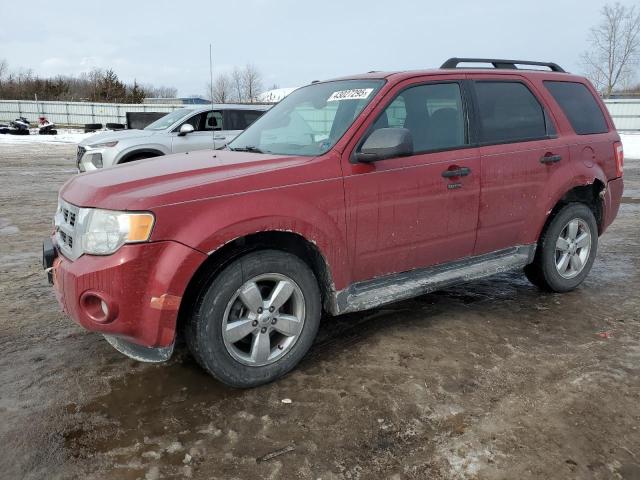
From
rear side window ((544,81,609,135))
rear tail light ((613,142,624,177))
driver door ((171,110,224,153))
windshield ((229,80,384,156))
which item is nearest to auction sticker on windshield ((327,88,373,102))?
windshield ((229,80,384,156))

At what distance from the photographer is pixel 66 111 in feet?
134

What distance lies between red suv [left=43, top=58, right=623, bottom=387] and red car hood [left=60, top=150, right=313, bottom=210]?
0.04 feet

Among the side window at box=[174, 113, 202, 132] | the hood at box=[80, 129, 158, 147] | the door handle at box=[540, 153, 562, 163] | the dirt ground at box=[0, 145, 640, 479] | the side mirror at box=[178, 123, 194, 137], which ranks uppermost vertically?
the side window at box=[174, 113, 202, 132]

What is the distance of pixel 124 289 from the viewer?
2.55 m

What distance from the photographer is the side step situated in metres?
3.30

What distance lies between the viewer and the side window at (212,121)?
9875mm

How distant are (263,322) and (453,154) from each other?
1.76 metres

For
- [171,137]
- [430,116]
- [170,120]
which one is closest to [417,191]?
[430,116]

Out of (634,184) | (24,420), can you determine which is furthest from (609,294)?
(634,184)

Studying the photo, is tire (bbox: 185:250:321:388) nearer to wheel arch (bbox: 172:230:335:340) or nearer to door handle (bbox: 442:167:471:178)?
wheel arch (bbox: 172:230:335:340)

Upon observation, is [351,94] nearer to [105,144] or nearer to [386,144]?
[386,144]

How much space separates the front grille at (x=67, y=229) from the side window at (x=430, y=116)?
1.87m

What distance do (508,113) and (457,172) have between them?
33.3 inches

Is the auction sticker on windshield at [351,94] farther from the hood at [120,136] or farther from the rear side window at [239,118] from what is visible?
the rear side window at [239,118]
